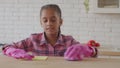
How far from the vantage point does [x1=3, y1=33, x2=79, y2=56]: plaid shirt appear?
4.59ft

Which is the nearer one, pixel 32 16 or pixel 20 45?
pixel 20 45

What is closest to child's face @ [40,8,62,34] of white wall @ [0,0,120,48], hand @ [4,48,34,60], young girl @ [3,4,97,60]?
young girl @ [3,4,97,60]

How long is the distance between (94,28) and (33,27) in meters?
0.72

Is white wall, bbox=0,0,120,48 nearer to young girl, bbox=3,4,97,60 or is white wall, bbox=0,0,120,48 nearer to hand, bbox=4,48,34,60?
young girl, bbox=3,4,97,60

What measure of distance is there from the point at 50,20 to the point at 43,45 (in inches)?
6.8

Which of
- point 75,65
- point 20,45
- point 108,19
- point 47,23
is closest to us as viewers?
point 75,65

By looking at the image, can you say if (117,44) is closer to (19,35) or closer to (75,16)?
(75,16)

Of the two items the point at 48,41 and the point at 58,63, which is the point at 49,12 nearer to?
the point at 48,41

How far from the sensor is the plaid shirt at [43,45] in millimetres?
1400

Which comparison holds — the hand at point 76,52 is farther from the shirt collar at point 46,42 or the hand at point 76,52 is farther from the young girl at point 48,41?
the shirt collar at point 46,42

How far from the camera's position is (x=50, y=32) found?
1347 millimetres

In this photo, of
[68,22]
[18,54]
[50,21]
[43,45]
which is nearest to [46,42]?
[43,45]

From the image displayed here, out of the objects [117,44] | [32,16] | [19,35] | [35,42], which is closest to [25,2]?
[32,16]

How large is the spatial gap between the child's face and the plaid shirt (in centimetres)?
9
